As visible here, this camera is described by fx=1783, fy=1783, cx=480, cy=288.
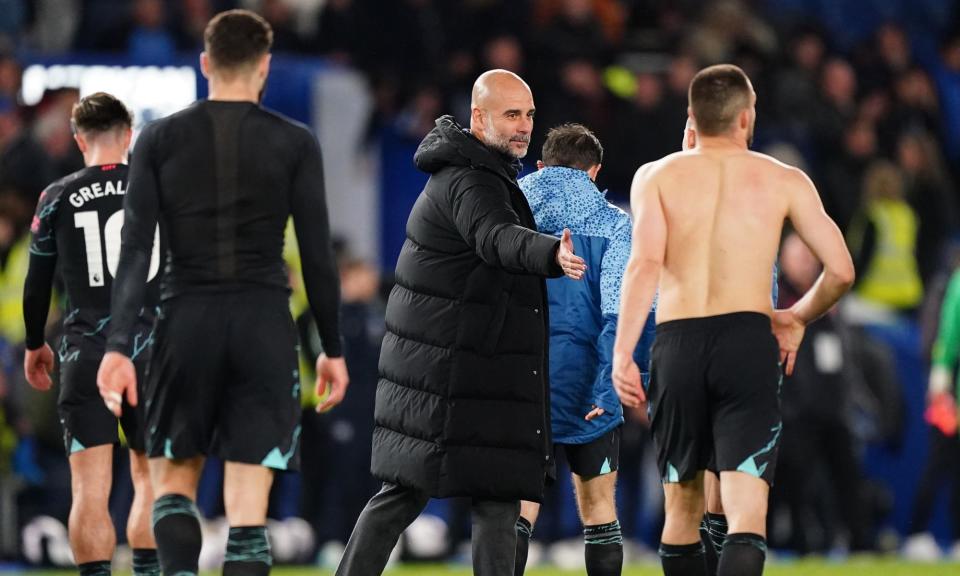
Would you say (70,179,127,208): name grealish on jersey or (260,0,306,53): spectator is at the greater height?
(260,0,306,53): spectator

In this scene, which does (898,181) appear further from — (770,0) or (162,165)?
(162,165)

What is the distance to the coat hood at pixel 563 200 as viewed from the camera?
Result: 783 centimetres

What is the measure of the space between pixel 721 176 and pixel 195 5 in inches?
361

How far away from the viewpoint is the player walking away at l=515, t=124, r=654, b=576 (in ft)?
25.7

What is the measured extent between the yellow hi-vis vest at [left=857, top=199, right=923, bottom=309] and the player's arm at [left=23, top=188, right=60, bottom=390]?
9.44 meters

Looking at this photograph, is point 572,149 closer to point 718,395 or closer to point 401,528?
point 718,395

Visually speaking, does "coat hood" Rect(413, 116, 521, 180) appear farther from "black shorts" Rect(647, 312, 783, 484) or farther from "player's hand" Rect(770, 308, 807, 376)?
"player's hand" Rect(770, 308, 807, 376)

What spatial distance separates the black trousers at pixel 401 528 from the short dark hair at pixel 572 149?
1.60 m

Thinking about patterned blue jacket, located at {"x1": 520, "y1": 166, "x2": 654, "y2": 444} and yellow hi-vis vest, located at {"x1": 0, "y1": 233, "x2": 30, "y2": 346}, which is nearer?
patterned blue jacket, located at {"x1": 520, "y1": 166, "x2": 654, "y2": 444}

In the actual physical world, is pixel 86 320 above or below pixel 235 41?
below

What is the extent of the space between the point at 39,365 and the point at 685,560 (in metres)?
3.04

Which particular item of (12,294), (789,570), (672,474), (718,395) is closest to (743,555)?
(672,474)

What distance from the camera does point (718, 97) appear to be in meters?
6.94

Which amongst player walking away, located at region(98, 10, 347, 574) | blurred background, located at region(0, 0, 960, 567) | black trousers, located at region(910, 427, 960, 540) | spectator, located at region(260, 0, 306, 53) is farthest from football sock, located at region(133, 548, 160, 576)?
spectator, located at region(260, 0, 306, 53)
